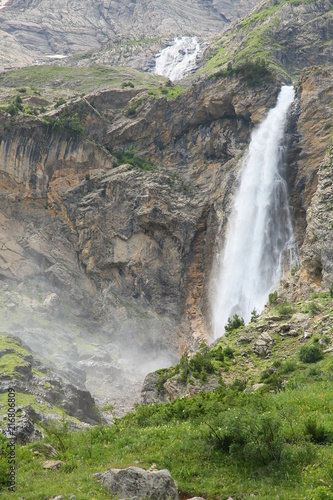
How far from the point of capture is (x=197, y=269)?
6600 centimetres

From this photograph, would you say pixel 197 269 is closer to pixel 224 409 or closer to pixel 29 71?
pixel 224 409

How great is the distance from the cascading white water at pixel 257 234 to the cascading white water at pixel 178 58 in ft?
263

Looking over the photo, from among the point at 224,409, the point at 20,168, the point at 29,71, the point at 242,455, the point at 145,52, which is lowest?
the point at 242,455

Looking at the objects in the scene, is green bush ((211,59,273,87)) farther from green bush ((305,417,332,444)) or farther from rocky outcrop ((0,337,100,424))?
green bush ((305,417,332,444))

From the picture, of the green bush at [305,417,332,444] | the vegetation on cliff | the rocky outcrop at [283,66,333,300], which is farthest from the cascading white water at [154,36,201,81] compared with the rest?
the green bush at [305,417,332,444]

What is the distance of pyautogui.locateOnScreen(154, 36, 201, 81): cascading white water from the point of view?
141m

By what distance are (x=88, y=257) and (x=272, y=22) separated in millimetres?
76223

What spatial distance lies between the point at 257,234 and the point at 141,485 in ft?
158

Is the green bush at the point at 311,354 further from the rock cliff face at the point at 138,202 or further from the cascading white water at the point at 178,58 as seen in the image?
the cascading white water at the point at 178,58

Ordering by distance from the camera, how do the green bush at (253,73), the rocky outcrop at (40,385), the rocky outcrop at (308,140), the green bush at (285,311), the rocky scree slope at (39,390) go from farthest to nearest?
the green bush at (253,73) → the rocky outcrop at (308,140) → the rocky outcrop at (40,385) → the rocky scree slope at (39,390) → the green bush at (285,311)

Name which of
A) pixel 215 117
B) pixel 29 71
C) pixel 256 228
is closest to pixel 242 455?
pixel 256 228

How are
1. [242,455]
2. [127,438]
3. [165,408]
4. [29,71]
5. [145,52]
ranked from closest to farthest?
[242,455] < [127,438] < [165,408] < [29,71] < [145,52]

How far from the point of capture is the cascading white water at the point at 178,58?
140625 mm

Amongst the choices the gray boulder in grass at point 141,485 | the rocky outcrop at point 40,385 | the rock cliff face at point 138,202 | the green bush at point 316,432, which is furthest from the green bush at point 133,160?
the gray boulder in grass at point 141,485
